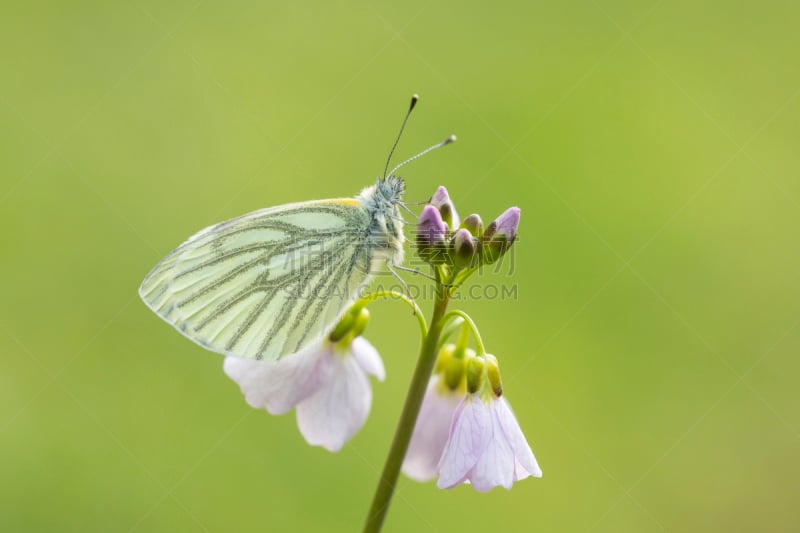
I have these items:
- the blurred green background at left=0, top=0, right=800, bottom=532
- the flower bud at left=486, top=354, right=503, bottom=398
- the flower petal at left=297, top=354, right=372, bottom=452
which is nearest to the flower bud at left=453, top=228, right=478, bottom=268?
the flower bud at left=486, top=354, right=503, bottom=398

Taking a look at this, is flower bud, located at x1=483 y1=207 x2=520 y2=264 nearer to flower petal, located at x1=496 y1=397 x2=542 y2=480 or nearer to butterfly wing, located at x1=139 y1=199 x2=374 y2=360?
flower petal, located at x1=496 y1=397 x2=542 y2=480

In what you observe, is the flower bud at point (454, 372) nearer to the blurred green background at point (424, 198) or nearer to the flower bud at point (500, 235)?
the flower bud at point (500, 235)

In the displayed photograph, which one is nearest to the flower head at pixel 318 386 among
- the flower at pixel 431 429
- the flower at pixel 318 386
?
the flower at pixel 318 386

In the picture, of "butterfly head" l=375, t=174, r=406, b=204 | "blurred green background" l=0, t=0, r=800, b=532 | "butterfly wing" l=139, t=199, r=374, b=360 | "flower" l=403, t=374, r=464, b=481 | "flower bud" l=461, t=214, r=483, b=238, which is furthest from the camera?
"blurred green background" l=0, t=0, r=800, b=532

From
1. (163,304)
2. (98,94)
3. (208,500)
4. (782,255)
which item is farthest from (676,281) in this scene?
(98,94)

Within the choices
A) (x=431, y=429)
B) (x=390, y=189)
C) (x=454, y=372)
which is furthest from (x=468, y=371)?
(x=390, y=189)

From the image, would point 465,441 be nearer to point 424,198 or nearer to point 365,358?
point 365,358
